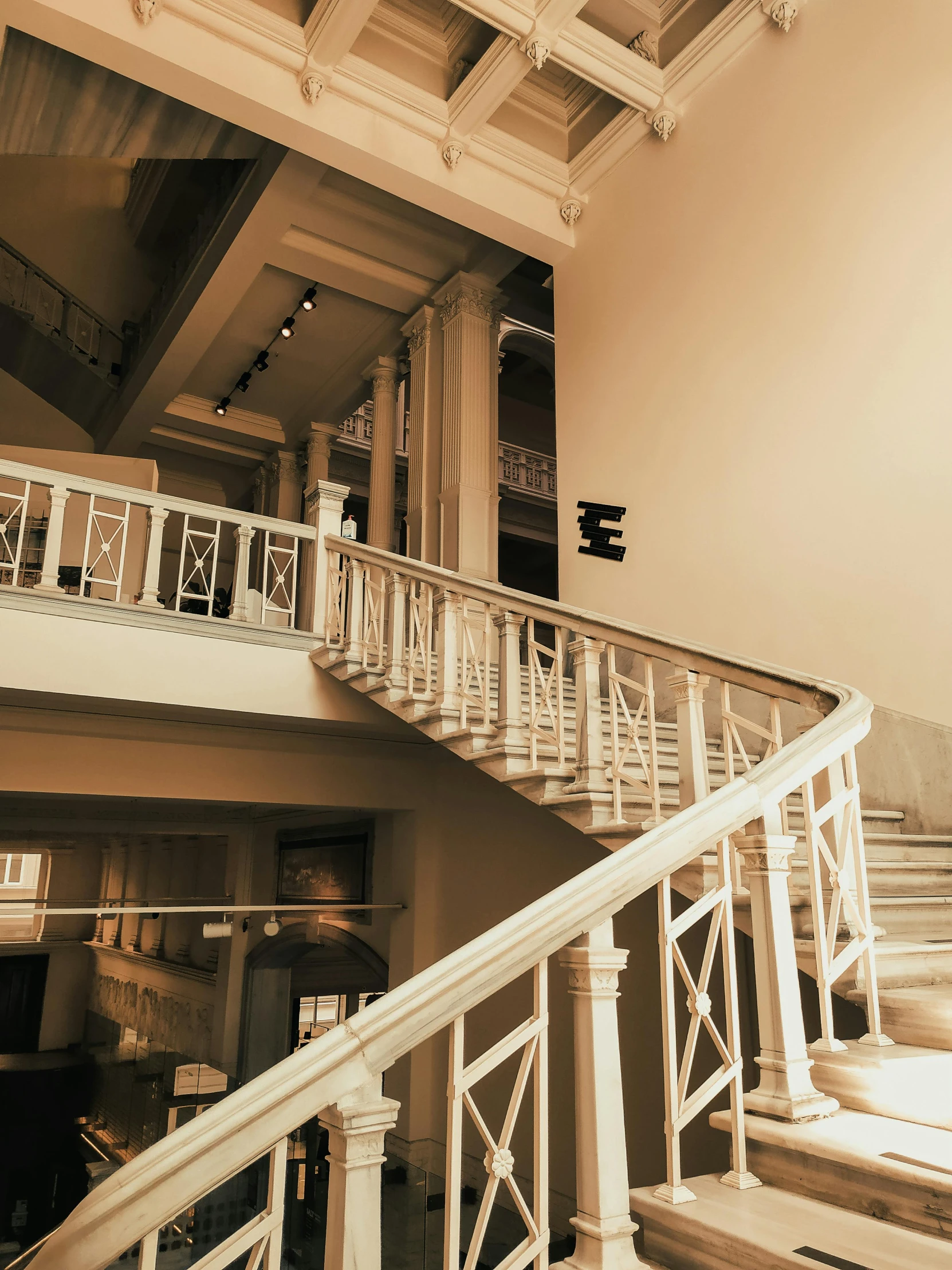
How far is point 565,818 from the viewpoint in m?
3.96

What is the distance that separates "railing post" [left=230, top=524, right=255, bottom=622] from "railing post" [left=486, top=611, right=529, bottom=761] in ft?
6.54

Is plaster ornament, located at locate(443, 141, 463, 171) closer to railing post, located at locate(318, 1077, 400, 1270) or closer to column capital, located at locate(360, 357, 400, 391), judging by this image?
column capital, located at locate(360, 357, 400, 391)

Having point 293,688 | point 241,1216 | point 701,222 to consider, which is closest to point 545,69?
point 701,222

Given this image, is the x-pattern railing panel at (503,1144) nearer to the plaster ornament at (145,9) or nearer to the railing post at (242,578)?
the railing post at (242,578)

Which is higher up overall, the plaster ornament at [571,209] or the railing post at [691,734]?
the plaster ornament at [571,209]

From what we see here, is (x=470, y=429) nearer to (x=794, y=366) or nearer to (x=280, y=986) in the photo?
(x=794, y=366)

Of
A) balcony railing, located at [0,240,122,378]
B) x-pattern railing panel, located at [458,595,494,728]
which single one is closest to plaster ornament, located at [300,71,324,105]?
balcony railing, located at [0,240,122,378]

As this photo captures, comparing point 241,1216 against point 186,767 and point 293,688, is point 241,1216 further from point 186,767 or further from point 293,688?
point 293,688

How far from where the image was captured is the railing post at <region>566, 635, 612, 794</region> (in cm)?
374

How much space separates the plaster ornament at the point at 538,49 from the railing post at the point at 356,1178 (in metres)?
6.82

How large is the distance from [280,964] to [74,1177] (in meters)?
4.87

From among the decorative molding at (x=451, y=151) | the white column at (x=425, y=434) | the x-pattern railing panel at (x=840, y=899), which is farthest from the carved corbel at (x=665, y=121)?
the x-pattern railing panel at (x=840, y=899)

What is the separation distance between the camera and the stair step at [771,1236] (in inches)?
61.9

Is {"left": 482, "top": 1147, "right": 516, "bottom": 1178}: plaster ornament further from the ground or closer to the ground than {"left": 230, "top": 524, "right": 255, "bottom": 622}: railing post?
closer to the ground
